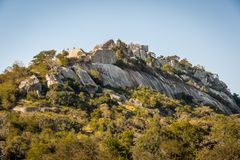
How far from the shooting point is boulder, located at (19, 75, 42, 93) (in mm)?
109419

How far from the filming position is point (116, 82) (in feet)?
447

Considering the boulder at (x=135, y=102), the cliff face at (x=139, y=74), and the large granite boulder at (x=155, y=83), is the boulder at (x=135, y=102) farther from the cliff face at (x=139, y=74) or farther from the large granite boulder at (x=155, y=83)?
the large granite boulder at (x=155, y=83)

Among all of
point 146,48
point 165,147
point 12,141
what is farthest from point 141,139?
point 146,48

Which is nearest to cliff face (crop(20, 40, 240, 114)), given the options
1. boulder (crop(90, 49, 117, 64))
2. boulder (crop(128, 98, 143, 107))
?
A: boulder (crop(90, 49, 117, 64))

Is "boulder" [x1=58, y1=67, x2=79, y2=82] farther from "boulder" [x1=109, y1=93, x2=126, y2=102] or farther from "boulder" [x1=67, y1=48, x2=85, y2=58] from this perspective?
"boulder" [x1=67, y1=48, x2=85, y2=58]

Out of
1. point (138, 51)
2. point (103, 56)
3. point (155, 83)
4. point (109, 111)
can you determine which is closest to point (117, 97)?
point (109, 111)

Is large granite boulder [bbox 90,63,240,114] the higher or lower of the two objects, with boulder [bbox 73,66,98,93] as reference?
higher

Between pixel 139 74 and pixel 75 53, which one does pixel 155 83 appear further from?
pixel 75 53

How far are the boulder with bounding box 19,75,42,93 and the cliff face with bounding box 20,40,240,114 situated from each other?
3.90m

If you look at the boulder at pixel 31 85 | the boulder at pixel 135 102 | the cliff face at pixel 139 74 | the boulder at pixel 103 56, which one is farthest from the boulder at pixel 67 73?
the boulder at pixel 135 102

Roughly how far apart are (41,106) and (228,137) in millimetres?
47805

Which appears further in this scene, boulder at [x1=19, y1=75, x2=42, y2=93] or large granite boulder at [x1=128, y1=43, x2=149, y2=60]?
large granite boulder at [x1=128, y1=43, x2=149, y2=60]

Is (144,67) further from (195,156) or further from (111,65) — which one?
(195,156)

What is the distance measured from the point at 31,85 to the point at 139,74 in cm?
5180
